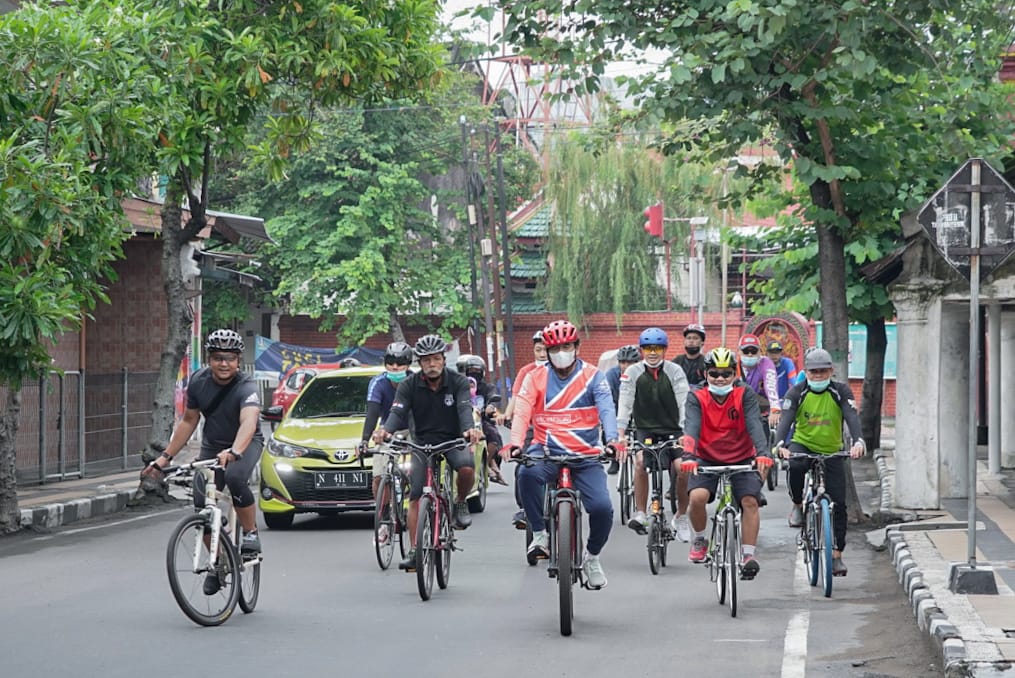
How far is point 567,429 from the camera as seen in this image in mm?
10234

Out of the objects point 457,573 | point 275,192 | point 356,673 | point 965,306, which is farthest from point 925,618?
point 275,192

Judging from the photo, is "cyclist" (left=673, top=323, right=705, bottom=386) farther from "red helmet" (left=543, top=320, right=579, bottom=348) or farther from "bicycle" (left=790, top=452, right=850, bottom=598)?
"red helmet" (left=543, top=320, right=579, bottom=348)

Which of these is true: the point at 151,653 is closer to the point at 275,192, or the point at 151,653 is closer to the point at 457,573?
the point at 457,573

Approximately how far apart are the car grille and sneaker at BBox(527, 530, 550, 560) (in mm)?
5374

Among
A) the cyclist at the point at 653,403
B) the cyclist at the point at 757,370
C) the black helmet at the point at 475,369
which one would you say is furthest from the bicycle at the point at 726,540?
the cyclist at the point at 757,370

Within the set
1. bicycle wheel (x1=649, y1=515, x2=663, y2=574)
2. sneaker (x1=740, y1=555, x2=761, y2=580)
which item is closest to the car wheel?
bicycle wheel (x1=649, y1=515, x2=663, y2=574)

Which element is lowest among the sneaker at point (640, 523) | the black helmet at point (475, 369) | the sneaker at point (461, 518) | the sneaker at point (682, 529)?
the sneaker at point (682, 529)

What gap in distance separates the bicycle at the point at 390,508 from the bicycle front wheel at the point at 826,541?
3.17 m

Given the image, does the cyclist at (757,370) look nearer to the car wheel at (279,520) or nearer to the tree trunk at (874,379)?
the car wheel at (279,520)

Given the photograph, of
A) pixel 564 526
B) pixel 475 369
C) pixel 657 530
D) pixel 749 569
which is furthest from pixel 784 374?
pixel 564 526

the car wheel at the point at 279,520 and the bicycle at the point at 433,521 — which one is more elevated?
the bicycle at the point at 433,521

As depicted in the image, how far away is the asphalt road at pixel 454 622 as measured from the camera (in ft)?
27.9

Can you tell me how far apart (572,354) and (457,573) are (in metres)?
2.93

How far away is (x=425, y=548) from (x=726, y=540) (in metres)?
2.06
